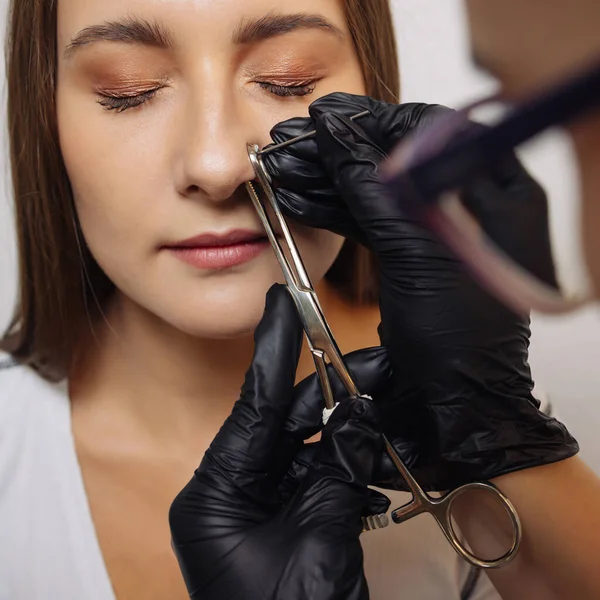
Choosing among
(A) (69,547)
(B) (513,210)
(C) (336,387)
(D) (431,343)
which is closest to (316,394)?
(C) (336,387)

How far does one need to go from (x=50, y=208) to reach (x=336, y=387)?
0.60 m

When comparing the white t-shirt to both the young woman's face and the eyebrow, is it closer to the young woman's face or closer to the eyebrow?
the young woman's face

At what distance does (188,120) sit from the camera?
701mm

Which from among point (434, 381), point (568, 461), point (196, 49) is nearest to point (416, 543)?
point (568, 461)

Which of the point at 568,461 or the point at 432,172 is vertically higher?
the point at 432,172

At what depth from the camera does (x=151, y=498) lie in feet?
3.42

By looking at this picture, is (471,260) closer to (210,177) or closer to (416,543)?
(210,177)

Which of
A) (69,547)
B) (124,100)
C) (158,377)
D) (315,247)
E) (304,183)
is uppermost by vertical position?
(124,100)

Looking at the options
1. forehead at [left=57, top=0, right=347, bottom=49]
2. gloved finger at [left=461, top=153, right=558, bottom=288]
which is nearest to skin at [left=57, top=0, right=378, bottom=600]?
forehead at [left=57, top=0, right=347, bottom=49]

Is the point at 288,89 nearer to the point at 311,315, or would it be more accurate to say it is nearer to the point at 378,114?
the point at 378,114

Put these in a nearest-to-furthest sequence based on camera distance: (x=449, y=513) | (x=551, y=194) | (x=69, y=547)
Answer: (x=551, y=194) < (x=449, y=513) < (x=69, y=547)

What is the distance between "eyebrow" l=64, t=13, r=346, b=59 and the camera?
686 mm

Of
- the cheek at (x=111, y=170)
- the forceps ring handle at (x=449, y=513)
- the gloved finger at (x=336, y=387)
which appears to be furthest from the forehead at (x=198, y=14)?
the forceps ring handle at (x=449, y=513)

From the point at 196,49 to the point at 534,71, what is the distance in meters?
0.50
